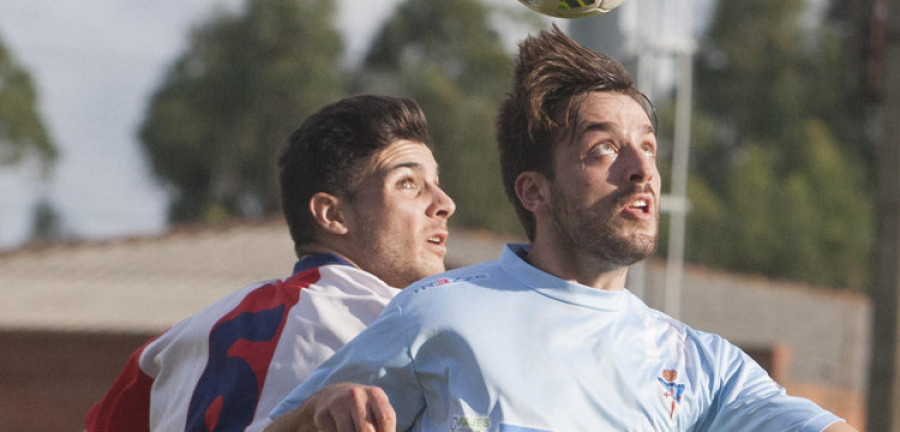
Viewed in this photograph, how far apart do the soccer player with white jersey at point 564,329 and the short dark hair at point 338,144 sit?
852mm

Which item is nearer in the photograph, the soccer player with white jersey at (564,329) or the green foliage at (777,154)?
the soccer player with white jersey at (564,329)

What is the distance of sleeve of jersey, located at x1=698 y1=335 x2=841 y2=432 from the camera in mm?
2656

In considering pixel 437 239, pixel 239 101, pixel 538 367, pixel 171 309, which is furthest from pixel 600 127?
pixel 239 101

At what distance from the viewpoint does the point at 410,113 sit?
3.84 metres

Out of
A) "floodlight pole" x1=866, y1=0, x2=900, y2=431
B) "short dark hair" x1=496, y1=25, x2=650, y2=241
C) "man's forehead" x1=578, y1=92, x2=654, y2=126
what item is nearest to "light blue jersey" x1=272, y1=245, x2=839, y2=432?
"short dark hair" x1=496, y1=25, x2=650, y2=241

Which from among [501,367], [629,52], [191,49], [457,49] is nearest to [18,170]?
[191,49]

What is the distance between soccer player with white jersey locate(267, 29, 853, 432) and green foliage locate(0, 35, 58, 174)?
154 ft

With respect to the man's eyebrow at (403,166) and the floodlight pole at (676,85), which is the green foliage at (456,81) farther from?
the man's eyebrow at (403,166)

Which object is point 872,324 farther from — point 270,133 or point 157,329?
point 270,133

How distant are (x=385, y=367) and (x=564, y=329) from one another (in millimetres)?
396

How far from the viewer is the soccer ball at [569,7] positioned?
3.80 m

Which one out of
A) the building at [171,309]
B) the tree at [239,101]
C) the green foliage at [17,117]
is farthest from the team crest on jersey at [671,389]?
the green foliage at [17,117]

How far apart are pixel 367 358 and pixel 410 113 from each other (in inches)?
53.4

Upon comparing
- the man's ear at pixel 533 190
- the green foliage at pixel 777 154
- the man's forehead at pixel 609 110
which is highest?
the man's forehead at pixel 609 110
